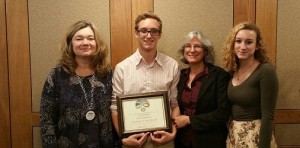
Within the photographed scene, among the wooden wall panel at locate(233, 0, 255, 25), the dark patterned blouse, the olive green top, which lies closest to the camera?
the olive green top

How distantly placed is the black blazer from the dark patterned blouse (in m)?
0.63

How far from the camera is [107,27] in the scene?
2.29 m

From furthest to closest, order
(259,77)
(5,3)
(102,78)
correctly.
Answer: (5,3) → (102,78) → (259,77)

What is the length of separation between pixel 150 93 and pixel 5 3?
1376mm

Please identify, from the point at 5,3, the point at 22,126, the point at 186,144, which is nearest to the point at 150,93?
the point at 186,144

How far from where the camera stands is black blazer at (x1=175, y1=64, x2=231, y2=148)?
6.41ft

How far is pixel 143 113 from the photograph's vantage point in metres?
1.88

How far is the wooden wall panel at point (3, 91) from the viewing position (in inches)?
89.4

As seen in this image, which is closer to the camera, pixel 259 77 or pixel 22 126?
pixel 259 77

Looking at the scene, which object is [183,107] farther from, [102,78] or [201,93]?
[102,78]

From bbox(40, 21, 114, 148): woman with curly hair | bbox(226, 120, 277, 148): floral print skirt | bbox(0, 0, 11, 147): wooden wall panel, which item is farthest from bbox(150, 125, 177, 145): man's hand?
bbox(0, 0, 11, 147): wooden wall panel

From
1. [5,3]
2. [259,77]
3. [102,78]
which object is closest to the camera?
[259,77]

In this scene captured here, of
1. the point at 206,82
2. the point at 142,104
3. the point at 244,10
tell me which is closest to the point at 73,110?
the point at 142,104

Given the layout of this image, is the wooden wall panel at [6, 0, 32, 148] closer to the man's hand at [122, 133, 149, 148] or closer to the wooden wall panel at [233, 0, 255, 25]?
the man's hand at [122, 133, 149, 148]
